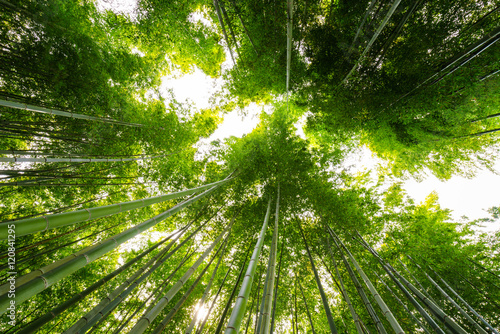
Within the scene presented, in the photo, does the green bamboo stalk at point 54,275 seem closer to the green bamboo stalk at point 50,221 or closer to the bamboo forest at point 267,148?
the green bamboo stalk at point 50,221

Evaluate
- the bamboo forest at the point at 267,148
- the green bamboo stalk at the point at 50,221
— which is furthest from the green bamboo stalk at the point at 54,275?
the bamboo forest at the point at 267,148

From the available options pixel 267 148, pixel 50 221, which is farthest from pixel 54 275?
pixel 267 148

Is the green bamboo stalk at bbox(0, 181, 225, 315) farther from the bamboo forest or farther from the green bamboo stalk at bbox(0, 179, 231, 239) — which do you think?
the bamboo forest

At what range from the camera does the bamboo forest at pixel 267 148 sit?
294cm

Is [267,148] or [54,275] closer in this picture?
[54,275]

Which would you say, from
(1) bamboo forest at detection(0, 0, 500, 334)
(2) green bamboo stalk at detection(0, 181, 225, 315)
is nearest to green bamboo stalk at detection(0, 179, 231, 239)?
(2) green bamboo stalk at detection(0, 181, 225, 315)

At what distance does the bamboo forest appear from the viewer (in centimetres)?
294

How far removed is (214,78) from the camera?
595cm

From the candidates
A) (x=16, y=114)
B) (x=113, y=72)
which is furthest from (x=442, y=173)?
(x=16, y=114)

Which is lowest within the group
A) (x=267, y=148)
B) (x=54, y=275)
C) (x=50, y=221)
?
(x=54, y=275)

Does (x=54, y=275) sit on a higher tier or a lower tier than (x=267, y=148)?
lower

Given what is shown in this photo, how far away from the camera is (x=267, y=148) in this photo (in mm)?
4996

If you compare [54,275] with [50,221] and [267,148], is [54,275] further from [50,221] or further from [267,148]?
[267,148]

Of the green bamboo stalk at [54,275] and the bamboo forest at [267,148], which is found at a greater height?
the bamboo forest at [267,148]
